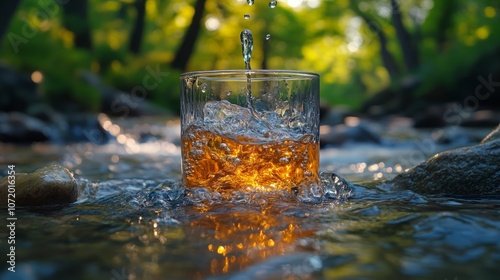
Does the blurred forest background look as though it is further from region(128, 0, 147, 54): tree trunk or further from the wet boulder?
the wet boulder

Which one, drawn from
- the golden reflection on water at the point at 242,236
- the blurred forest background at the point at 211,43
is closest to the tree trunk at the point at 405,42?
the blurred forest background at the point at 211,43

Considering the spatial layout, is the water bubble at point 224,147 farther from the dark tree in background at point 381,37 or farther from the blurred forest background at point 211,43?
the dark tree in background at point 381,37

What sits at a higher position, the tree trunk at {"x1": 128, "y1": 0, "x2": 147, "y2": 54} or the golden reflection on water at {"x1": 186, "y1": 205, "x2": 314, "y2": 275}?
the tree trunk at {"x1": 128, "y1": 0, "x2": 147, "y2": 54}

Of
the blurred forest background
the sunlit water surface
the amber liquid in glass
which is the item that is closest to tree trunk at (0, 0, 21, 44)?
the blurred forest background

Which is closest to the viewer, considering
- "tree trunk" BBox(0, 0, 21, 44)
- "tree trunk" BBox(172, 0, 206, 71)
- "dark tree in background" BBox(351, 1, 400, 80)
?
"tree trunk" BBox(0, 0, 21, 44)

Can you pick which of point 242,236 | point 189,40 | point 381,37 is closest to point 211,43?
point 189,40

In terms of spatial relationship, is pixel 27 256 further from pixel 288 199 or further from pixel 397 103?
pixel 397 103

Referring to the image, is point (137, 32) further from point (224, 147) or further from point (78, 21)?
point (224, 147)

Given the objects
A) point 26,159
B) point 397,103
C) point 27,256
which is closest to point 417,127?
point 397,103
